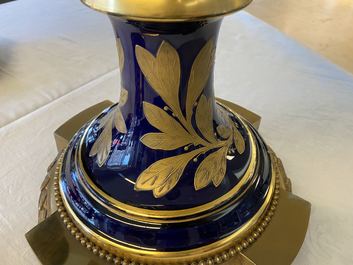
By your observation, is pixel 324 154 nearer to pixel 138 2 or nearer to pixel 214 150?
pixel 214 150

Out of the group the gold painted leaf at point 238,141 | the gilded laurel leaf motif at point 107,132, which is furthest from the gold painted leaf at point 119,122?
the gold painted leaf at point 238,141

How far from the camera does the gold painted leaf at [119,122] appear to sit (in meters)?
0.38

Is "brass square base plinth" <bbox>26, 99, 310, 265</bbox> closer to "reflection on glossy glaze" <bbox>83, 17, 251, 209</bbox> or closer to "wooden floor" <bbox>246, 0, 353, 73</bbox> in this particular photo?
"reflection on glossy glaze" <bbox>83, 17, 251, 209</bbox>

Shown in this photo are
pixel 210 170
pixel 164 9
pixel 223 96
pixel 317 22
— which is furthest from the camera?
pixel 317 22

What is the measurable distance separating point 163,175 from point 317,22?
4.25 ft

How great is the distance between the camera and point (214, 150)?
14.7 inches

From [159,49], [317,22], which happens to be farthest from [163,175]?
[317,22]

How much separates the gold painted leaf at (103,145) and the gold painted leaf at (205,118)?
0.08 meters

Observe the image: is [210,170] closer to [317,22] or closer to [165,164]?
[165,164]

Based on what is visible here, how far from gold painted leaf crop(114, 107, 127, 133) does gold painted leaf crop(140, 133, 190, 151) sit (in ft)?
0.10

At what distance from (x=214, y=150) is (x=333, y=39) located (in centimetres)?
115

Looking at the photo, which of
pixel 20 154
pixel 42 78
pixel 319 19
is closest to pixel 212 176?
pixel 20 154

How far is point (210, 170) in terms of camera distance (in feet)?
1.19

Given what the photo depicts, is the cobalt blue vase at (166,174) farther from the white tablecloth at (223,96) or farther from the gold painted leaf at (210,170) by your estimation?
the white tablecloth at (223,96)
